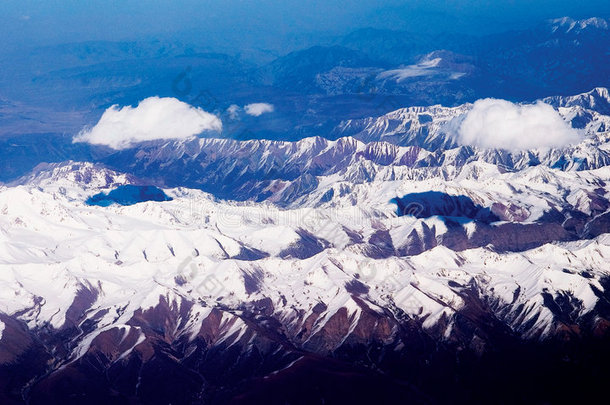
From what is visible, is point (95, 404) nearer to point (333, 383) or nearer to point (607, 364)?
point (333, 383)

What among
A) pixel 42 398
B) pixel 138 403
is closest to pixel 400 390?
pixel 138 403

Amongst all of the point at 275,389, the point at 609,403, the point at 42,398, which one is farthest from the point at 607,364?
the point at 42,398

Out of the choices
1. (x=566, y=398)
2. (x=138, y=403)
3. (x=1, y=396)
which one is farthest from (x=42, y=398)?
(x=566, y=398)

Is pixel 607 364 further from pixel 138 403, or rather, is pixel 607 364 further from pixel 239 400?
pixel 138 403

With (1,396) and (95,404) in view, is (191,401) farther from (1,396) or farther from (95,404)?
(1,396)

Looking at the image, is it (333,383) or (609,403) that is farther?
(333,383)

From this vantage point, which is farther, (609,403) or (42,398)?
(42,398)
